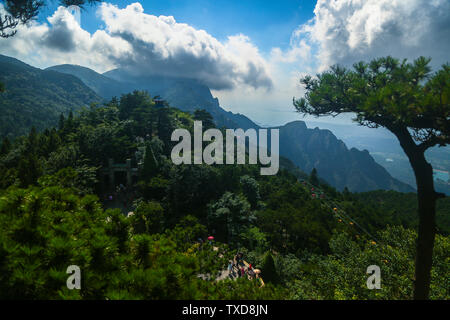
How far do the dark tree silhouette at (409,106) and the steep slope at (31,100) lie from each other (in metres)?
112

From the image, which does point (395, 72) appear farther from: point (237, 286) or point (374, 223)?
point (374, 223)

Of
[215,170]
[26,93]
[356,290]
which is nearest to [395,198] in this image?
[215,170]

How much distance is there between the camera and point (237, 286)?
4250 millimetres

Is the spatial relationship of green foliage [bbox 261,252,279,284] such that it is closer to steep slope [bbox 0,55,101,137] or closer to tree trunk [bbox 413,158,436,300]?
tree trunk [bbox 413,158,436,300]

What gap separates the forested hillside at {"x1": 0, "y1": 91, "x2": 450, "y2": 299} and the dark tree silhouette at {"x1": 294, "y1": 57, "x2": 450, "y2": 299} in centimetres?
381

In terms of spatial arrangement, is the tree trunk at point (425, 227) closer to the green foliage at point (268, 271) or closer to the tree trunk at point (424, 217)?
the tree trunk at point (424, 217)

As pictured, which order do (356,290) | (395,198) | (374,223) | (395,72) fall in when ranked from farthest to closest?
(395,198) → (374,223) → (356,290) → (395,72)

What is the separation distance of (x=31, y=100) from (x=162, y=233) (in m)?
189

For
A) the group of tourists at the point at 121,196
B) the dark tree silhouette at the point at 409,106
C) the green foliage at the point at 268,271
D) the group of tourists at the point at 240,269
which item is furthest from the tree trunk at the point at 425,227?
the group of tourists at the point at 121,196

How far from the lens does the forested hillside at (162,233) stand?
2.86 m

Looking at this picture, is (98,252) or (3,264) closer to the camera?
(3,264)

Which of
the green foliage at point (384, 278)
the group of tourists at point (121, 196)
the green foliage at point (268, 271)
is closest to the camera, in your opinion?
the green foliage at point (384, 278)

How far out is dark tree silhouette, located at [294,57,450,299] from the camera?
4.12 meters
